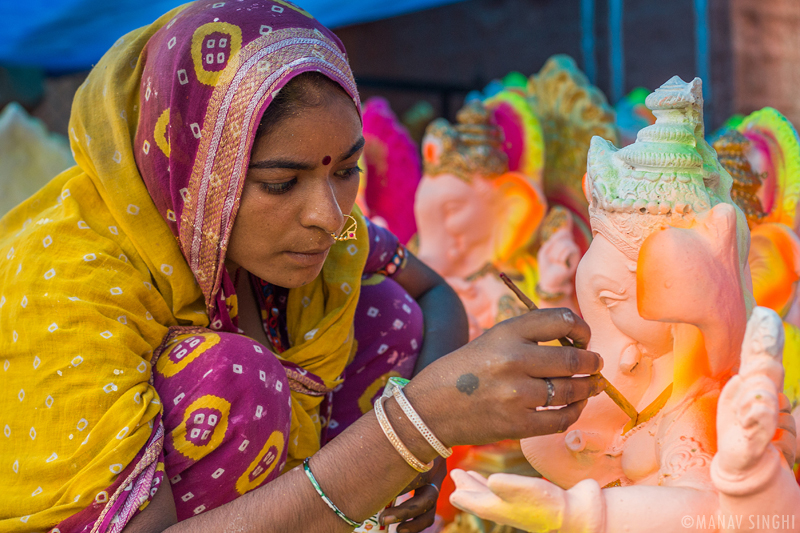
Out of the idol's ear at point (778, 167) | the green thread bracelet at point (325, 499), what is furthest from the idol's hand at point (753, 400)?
the idol's ear at point (778, 167)

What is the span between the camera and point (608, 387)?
112 centimetres

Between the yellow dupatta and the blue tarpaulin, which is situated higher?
the blue tarpaulin

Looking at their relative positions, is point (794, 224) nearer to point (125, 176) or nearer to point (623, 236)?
point (623, 236)

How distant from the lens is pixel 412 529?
1391mm

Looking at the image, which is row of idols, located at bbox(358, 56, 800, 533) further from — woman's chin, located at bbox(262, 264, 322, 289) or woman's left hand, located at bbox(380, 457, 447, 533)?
woman's chin, located at bbox(262, 264, 322, 289)

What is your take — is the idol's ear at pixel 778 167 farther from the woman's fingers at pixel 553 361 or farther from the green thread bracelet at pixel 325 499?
the green thread bracelet at pixel 325 499

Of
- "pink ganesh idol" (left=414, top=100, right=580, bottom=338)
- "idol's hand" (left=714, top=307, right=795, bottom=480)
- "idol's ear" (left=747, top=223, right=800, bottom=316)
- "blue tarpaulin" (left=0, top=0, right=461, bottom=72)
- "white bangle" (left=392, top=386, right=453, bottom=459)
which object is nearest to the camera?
"idol's hand" (left=714, top=307, right=795, bottom=480)

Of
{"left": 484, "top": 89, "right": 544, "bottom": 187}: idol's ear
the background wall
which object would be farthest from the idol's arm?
the background wall

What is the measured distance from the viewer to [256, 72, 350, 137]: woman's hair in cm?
127

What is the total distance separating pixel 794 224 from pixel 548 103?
1.21 metres

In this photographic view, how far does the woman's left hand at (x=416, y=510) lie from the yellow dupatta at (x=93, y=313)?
0.29 m

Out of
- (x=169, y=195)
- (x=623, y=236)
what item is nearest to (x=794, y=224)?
(x=623, y=236)

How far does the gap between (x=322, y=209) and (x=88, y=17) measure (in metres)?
3.53

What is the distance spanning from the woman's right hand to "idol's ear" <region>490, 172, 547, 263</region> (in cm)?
165
